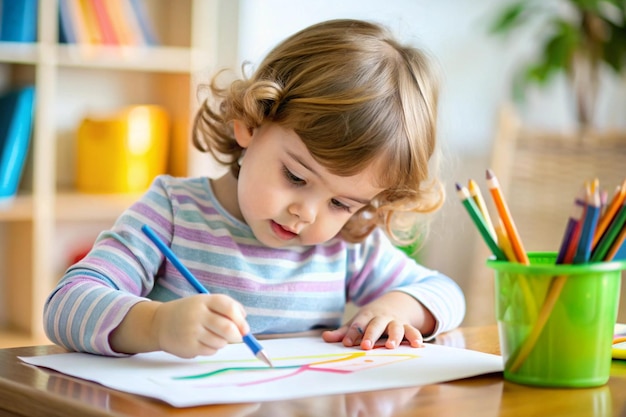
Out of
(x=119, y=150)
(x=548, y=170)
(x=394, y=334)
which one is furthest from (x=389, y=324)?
(x=548, y=170)

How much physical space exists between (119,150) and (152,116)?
0.16m

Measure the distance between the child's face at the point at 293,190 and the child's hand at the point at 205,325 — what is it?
0.84 feet

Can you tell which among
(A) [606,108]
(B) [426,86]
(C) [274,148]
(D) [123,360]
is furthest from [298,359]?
(A) [606,108]

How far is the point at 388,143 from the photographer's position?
1.07 m

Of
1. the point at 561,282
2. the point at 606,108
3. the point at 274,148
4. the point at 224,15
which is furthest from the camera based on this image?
the point at 606,108

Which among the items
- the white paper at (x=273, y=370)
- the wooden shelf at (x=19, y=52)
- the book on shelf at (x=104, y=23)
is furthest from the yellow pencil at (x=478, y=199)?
the book on shelf at (x=104, y=23)

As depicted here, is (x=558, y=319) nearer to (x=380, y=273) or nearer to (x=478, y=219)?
(x=478, y=219)

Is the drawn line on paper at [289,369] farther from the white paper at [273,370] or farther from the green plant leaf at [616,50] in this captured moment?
the green plant leaf at [616,50]

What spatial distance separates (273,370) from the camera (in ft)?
2.70

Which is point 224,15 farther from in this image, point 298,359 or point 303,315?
point 298,359

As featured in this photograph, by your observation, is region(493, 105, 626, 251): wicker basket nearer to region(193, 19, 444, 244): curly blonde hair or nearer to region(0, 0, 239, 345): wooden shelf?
region(0, 0, 239, 345): wooden shelf

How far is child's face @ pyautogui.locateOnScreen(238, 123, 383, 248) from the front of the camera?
41.2 inches

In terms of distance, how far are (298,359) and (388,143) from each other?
31cm

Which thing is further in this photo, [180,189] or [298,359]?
[180,189]
